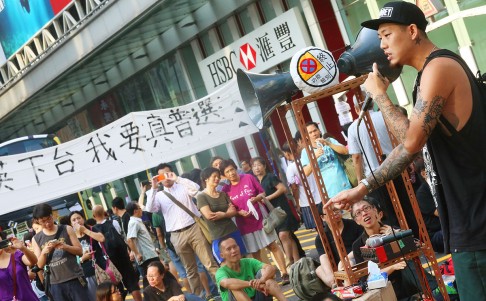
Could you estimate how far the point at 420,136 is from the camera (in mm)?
4047

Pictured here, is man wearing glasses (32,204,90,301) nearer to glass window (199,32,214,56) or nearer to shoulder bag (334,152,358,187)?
shoulder bag (334,152,358,187)

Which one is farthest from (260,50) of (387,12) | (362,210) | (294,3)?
(387,12)

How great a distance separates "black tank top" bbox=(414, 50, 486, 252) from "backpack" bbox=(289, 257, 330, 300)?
402cm

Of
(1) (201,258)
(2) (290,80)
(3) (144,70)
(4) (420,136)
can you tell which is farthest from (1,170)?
(3) (144,70)

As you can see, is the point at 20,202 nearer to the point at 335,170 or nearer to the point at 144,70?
the point at 335,170

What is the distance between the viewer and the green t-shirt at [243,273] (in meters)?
9.09

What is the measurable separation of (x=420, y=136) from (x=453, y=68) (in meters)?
0.32

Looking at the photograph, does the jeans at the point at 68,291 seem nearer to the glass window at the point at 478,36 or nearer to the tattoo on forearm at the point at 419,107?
the tattoo on forearm at the point at 419,107

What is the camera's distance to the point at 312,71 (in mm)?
6969

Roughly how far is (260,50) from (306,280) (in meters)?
13.3

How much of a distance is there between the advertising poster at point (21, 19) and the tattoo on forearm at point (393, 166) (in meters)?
23.1

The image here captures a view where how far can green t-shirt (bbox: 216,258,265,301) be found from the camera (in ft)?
29.8

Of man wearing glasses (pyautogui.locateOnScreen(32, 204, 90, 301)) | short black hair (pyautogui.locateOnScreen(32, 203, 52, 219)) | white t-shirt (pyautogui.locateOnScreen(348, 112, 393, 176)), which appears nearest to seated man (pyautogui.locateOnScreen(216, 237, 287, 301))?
white t-shirt (pyautogui.locateOnScreen(348, 112, 393, 176))

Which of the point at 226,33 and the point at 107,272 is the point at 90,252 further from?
the point at 226,33
